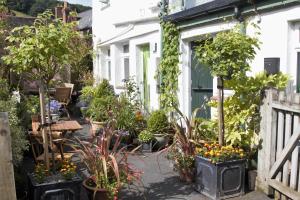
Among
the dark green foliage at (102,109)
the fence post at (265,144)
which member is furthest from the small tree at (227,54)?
the dark green foliage at (102,109)

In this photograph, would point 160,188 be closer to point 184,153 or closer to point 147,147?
point 184,153

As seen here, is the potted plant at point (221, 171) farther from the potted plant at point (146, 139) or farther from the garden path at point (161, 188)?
the potted plant at point (146, 139)

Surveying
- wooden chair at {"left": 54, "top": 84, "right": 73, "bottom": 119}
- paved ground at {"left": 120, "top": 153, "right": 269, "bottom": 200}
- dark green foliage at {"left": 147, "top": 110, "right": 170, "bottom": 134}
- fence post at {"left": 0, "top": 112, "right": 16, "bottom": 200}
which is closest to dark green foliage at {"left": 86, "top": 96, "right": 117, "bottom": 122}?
dark green foliage at {"left": 147, "top": 110, "right": 170, "bottom": 134}

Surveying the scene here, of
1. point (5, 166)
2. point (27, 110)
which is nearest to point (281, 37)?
point (5, 166)

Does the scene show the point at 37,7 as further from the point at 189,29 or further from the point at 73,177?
the point at 73,177

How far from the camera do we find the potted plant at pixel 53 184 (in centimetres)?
457

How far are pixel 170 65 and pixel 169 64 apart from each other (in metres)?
0.04

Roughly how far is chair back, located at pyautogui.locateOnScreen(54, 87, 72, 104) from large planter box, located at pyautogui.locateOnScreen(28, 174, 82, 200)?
9.48m

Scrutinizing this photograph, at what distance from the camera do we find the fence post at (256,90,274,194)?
5.46m

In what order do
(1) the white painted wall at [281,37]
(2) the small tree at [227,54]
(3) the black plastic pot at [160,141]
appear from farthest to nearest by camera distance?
(3) the black plastic pot at [160,141]
(1) the white painted wall at [281,37]
(2) the small tree at [227,54]

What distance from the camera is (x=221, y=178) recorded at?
17.9 feet

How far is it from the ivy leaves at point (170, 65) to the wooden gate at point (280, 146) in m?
3.80

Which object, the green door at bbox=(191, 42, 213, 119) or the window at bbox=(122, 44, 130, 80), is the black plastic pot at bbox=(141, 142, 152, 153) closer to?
the green door at bbox=(191, 42, 213, 119)

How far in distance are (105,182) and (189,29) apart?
16.4 ft
